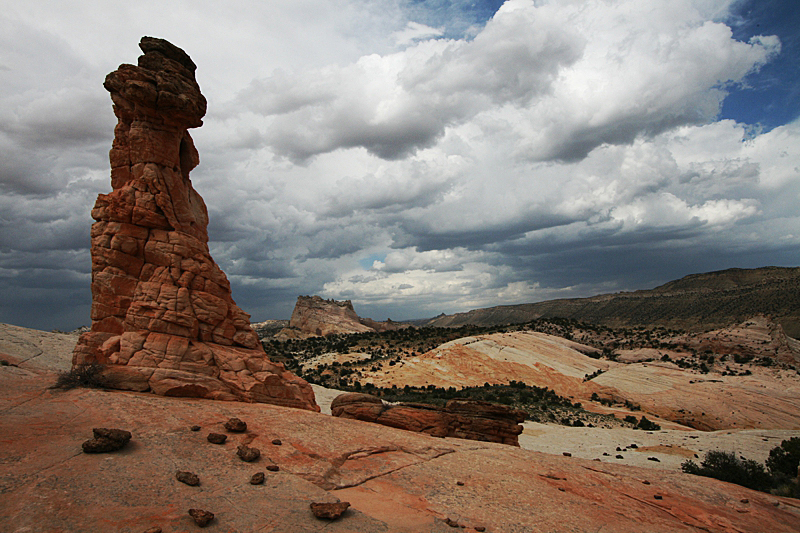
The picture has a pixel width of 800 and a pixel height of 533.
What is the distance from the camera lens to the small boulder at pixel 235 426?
14.2 metres

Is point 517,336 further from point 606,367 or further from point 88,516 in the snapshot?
point 88,516

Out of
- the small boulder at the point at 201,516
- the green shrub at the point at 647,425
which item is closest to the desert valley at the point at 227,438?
the small boulder at the point at 201,516

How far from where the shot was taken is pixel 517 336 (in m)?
77.4

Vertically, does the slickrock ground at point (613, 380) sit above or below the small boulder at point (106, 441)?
below

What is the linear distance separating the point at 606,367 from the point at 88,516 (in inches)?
2933

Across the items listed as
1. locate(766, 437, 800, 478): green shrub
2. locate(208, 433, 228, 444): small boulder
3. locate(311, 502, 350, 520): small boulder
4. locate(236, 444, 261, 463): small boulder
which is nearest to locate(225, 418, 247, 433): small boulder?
locate(208, 433, 228, 444): small boulder

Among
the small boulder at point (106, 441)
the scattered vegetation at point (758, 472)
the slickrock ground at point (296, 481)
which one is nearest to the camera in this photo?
the slickrock ground at point (296, 481)

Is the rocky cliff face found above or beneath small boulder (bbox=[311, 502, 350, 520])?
beneath

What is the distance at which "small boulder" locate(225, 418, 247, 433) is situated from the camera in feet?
46.7

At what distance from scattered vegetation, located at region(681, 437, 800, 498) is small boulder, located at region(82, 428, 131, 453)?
27427 mm

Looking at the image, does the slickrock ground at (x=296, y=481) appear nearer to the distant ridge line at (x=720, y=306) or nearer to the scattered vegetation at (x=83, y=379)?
the scattered vegetation at (x=83, y=379)

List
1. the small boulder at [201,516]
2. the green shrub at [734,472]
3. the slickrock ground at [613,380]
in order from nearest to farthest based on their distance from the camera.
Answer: the small boulder at [201,516]
the green shrub at [734,472]
the slickrock ground at [613,380]

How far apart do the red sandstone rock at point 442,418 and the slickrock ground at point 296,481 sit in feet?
10.8

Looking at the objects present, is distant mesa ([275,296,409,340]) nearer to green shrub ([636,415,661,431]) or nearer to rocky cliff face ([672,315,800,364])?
rocky cliff face ([672,315,800,364])
